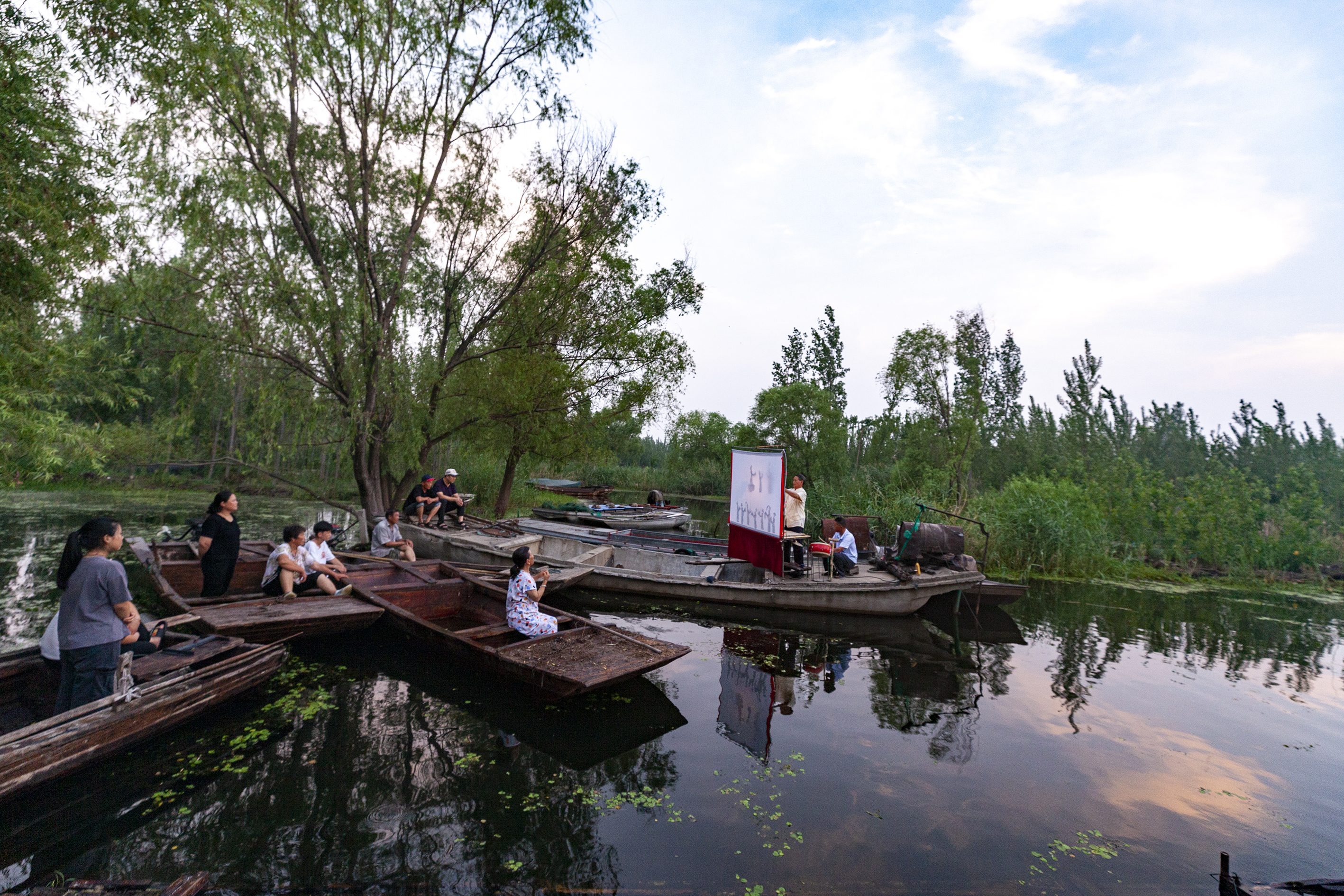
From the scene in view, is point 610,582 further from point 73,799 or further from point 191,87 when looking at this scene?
point 191,87

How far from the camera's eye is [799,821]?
4605 millimetres

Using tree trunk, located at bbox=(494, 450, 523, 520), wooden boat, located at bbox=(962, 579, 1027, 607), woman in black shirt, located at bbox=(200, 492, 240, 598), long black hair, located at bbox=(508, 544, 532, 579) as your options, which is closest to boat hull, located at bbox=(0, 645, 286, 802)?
woman in black shirt, located at bbox=(200, 492, 240, 598)

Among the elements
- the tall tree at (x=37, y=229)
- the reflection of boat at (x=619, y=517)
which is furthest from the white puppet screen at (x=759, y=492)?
the tall tree at (x=37, y=229)

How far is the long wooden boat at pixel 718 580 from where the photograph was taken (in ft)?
34.1

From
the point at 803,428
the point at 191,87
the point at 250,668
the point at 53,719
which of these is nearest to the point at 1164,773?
the point at 250,668

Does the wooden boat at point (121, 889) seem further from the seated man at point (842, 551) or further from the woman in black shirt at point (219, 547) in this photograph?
the seated man at point (842, 551)

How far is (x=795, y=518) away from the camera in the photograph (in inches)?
454

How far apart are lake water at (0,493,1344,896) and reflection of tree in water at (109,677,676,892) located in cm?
2

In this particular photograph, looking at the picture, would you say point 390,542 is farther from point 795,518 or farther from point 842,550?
point 842,550

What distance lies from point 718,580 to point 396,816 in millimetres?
7359

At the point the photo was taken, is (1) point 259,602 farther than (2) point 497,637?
Yes

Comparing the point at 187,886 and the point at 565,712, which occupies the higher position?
the point at 187,886

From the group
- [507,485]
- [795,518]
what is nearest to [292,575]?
[795,518]

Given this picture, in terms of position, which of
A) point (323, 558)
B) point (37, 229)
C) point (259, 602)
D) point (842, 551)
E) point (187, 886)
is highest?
point (37, 229)
